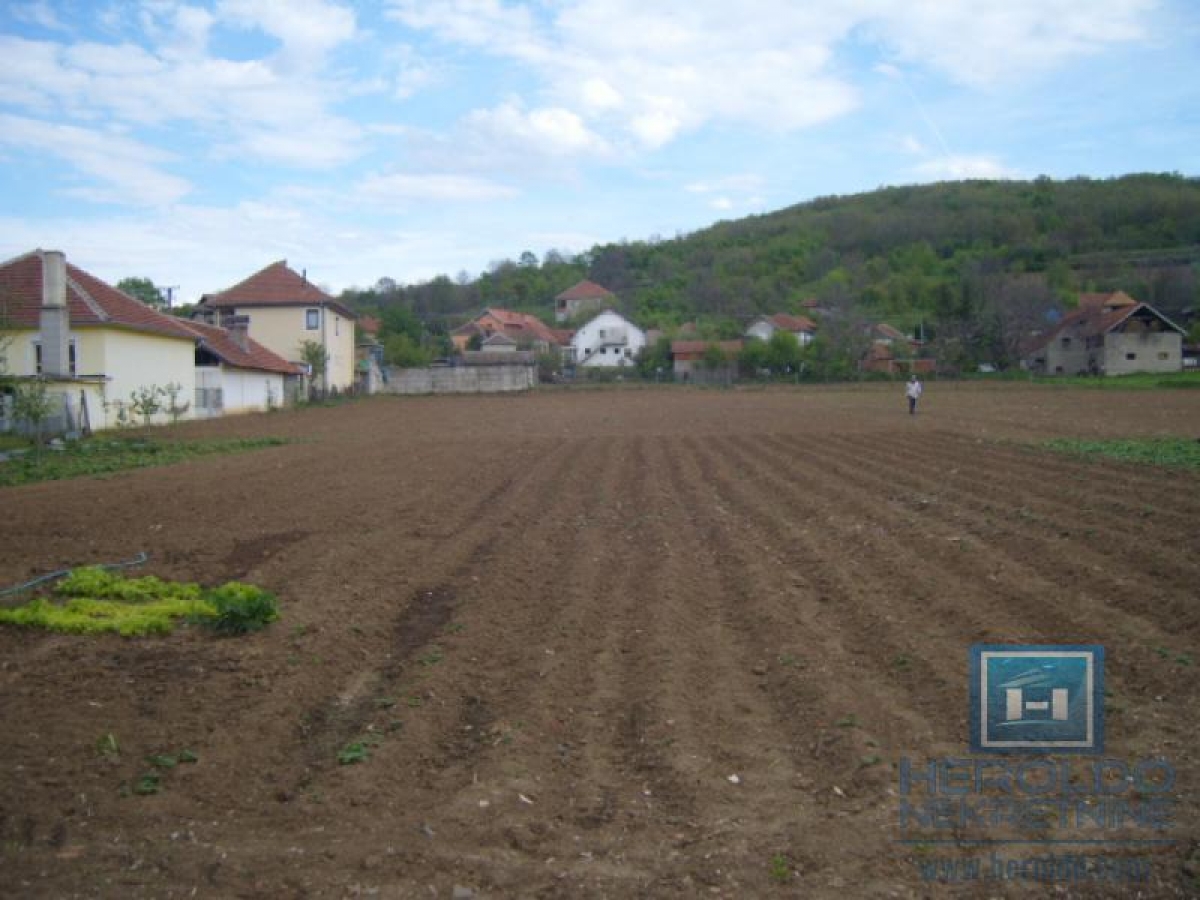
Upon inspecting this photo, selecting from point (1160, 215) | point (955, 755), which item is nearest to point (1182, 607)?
point (955, 755)

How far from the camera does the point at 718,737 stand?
5152 millimetres

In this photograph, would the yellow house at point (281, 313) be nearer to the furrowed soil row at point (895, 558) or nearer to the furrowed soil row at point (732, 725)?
the furrowed soil row at point (895, 558)

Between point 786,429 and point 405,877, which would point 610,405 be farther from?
point 405,877

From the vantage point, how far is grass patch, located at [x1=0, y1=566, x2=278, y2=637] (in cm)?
687

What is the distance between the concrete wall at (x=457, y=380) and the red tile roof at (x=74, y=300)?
2938 cm

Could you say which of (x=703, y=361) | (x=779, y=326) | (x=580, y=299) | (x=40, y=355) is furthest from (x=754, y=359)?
(x=580, y=299)

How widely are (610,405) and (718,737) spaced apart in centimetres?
3987

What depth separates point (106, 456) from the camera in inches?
835

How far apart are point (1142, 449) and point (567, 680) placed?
1554 cm

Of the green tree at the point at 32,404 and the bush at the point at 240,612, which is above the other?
the green tree at the point at 32,404

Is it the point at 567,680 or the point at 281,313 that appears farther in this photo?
the point at 281,313

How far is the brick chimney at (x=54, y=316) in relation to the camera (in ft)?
90.4

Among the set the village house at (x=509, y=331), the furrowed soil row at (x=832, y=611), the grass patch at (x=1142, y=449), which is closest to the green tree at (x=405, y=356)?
the village house at (x=509, y=331)

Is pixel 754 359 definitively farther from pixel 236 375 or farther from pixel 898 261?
pixel 898 261
